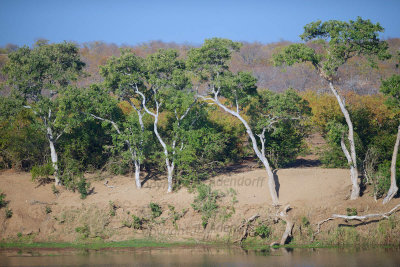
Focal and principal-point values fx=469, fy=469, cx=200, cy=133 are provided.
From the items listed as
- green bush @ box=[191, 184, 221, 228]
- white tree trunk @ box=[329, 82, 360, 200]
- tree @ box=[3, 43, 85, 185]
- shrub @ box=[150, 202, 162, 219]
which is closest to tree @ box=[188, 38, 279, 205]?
green bush @ box=[191, 184, 221, 228]

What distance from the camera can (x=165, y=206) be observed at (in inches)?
961

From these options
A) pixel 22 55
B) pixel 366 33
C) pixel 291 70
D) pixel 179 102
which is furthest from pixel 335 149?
pixel 291 70

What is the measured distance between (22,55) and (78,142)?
231 inches

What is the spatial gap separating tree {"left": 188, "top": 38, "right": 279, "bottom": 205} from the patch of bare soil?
2.03 m

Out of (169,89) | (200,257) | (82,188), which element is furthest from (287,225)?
(82,188)

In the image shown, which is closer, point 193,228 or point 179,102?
point 193,228

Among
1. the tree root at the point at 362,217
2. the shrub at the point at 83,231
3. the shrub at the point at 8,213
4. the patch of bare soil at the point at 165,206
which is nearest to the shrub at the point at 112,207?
the patch of bare soil at the point at 165,206

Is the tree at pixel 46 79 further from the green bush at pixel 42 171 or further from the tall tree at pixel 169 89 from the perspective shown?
the tall tree at pixel 169 89

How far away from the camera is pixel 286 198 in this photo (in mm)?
23969

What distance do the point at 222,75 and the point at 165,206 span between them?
763 cm

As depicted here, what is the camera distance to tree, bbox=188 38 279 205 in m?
24.8

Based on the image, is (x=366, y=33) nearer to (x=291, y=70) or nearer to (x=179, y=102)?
(x=179, y=102)

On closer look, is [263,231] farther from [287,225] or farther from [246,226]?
[287,225]

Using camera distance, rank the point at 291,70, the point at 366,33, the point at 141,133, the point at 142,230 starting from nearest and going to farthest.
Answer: the point at 366,33, the point at 142,230, the point at 141,133, the point at 291,70
